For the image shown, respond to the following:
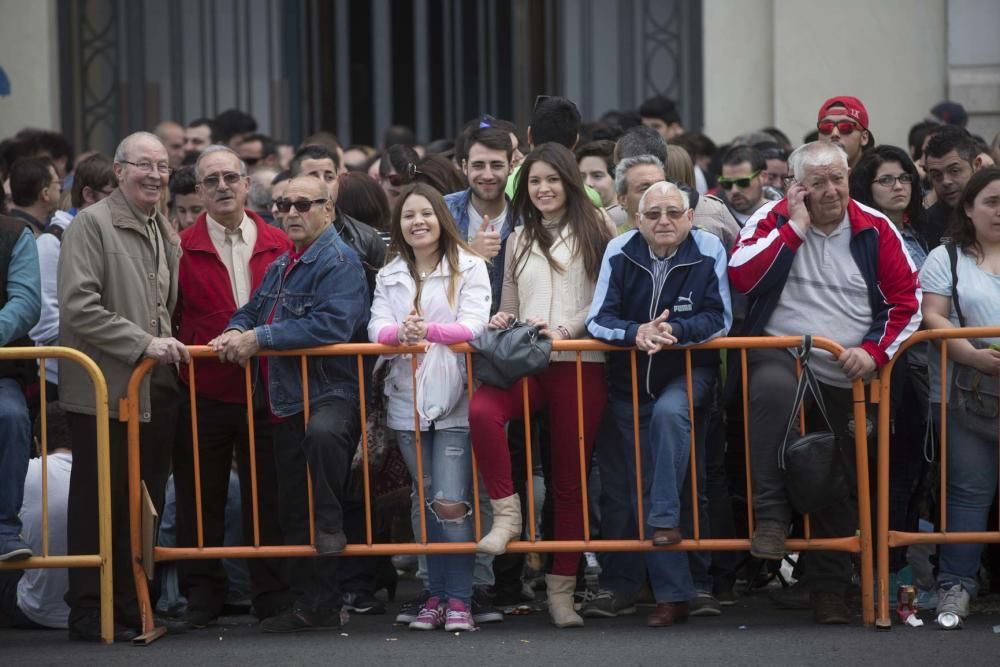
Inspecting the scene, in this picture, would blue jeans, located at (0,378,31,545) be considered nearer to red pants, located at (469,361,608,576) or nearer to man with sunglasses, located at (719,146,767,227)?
red pants, located at (469,361,608,576)

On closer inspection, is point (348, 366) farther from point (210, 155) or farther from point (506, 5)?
point (506, 5)

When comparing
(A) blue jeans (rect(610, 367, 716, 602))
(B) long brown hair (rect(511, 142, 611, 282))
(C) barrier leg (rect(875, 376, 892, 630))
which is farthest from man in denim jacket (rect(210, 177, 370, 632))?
(C) barrier leg (rect(875, 376, 892, 630))

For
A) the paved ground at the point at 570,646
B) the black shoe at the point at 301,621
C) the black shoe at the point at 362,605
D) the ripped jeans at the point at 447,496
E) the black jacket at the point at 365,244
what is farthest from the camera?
the black jacket at the point at 365,244

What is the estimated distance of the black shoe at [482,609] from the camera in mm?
8023

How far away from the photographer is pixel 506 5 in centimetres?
1480

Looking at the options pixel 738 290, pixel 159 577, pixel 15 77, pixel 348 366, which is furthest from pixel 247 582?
pixel 15 77

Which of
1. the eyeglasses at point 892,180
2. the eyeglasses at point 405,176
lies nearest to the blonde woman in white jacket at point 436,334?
the eyeglasses at point 405,176

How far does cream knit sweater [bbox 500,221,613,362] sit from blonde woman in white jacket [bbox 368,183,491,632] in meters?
0.21

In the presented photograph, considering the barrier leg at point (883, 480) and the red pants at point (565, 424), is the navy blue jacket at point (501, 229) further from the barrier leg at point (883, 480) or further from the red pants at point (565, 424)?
the barrier leg at point (883, 480)

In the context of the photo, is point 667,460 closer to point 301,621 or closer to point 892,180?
point 301,621

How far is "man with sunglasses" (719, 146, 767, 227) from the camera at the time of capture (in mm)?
9742

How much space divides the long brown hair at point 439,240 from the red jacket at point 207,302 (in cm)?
70

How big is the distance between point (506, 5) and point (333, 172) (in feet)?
17.9

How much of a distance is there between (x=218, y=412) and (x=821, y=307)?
9.54 ft
